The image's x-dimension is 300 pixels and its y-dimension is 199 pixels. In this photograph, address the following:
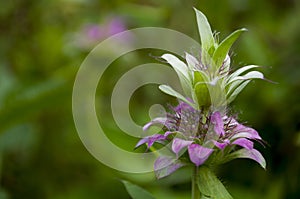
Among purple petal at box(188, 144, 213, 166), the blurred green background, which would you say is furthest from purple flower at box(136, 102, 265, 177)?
the blurred green background

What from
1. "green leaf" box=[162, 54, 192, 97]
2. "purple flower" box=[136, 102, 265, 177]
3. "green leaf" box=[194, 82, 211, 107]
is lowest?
"purple flower" box=[136, 102, 265, 177]

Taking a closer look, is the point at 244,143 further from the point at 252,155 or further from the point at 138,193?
the point at 138,193

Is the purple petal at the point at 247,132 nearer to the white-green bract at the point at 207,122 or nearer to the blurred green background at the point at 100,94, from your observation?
the white-green bract at the point at 207,122

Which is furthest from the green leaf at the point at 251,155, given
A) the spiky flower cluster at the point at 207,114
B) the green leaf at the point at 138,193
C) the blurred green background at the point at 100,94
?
the blurred green background at the point at 100,94

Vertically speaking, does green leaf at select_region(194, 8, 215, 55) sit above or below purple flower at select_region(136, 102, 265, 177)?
above

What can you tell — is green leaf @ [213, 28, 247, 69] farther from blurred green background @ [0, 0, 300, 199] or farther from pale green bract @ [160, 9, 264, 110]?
blurred green background @ [0, 0, 300, 199]

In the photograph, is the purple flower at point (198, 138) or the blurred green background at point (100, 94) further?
the blurred green background at point (100, 94)

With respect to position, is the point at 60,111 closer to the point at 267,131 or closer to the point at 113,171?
the point at 113,171
